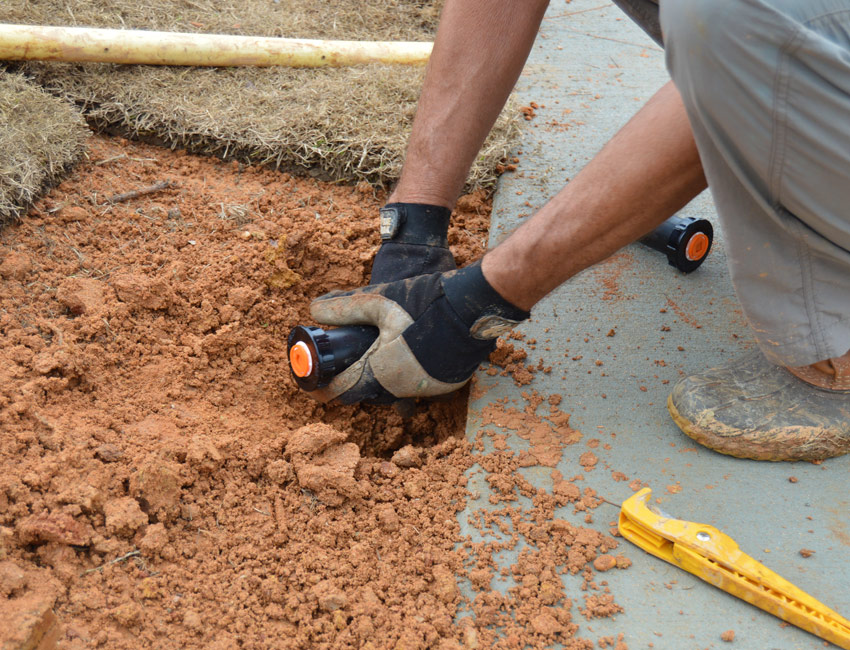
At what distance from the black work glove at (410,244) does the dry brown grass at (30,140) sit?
105cm

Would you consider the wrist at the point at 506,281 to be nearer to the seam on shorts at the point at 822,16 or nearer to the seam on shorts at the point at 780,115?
the seam on shorts at the point at 780,115

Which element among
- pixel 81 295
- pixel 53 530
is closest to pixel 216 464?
pixel 53 530

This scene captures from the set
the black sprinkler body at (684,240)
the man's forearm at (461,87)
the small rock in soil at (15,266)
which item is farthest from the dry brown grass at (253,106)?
the small rock in soil at (15,266)

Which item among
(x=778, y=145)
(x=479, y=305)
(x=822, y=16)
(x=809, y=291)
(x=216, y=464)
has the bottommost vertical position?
(x=216, y=464)

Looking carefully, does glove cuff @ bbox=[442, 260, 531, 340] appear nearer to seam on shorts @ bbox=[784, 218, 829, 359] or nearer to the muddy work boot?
A: the muddy work boot

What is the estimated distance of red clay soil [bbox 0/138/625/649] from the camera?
1.33 meters

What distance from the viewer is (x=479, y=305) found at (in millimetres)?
1647

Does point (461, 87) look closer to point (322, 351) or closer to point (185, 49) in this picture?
point (322, 351)

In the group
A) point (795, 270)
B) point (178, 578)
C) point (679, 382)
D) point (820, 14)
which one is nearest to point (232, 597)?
point (178, 578)

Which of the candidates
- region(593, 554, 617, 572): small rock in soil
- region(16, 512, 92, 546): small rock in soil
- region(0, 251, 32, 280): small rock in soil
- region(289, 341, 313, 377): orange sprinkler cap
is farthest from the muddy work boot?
region(0, 251, 32, 280): small rock in soil

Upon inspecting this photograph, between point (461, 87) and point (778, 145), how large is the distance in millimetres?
909

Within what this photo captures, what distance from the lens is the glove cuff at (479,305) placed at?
1.64m

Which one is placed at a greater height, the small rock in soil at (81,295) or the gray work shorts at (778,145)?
the gray work shorts at (778,145)

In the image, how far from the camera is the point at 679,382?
1.75 m
